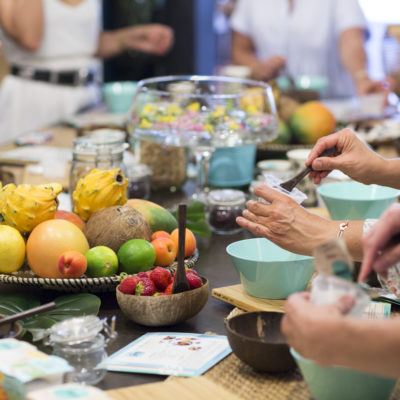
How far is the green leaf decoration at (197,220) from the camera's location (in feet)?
5.93

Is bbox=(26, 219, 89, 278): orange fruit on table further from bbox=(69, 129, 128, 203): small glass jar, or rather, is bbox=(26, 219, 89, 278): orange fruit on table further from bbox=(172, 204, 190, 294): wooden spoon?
bbox=(69, 129, 128, 203): small glass jar

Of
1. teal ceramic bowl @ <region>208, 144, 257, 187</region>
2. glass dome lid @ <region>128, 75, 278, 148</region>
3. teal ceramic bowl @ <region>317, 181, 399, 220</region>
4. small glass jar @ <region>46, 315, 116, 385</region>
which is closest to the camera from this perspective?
small glass jar @ <region>46, 315, 116, 385</region>

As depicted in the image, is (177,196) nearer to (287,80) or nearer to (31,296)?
(31,296)

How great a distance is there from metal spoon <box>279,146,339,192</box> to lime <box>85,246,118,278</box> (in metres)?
0.40

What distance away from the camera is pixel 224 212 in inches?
75.0

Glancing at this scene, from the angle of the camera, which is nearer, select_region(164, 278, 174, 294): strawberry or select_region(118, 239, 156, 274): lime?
select_region(164, 278, 174, 294): strawberry

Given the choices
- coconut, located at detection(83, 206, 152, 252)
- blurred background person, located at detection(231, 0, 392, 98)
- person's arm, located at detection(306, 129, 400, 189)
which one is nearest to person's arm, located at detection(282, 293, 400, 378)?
coconut, located at detection(83, 206, 152, 252)

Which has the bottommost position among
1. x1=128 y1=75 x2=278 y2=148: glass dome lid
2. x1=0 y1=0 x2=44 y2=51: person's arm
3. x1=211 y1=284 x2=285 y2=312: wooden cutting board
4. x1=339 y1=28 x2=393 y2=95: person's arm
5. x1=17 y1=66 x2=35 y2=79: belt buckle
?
x1=211 y1=284 x2=285 y2=312: wooden cutting board

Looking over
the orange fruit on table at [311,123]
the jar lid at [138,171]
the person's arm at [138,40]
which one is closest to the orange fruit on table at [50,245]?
the jar lid at [138,171]

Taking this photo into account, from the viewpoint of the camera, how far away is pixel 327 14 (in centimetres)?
419

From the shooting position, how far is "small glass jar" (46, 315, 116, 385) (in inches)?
41.3

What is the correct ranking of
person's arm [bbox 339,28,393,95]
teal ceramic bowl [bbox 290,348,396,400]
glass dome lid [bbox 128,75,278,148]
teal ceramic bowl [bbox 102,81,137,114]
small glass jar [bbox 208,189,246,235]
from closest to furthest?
teal ceramic bowl [bbox 290,348,396,400], small glass jar [bbox 208,189,246,235], glass dome lid [bbox 128,75,278,148], teal ceramic bowl [bbox 102,81,137,114], person's arm [bbox 339,28,393,95]

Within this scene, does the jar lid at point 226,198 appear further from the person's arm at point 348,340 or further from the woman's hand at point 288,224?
the person's arm at point 348,340

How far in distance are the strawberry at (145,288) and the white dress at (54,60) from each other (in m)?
2.54
